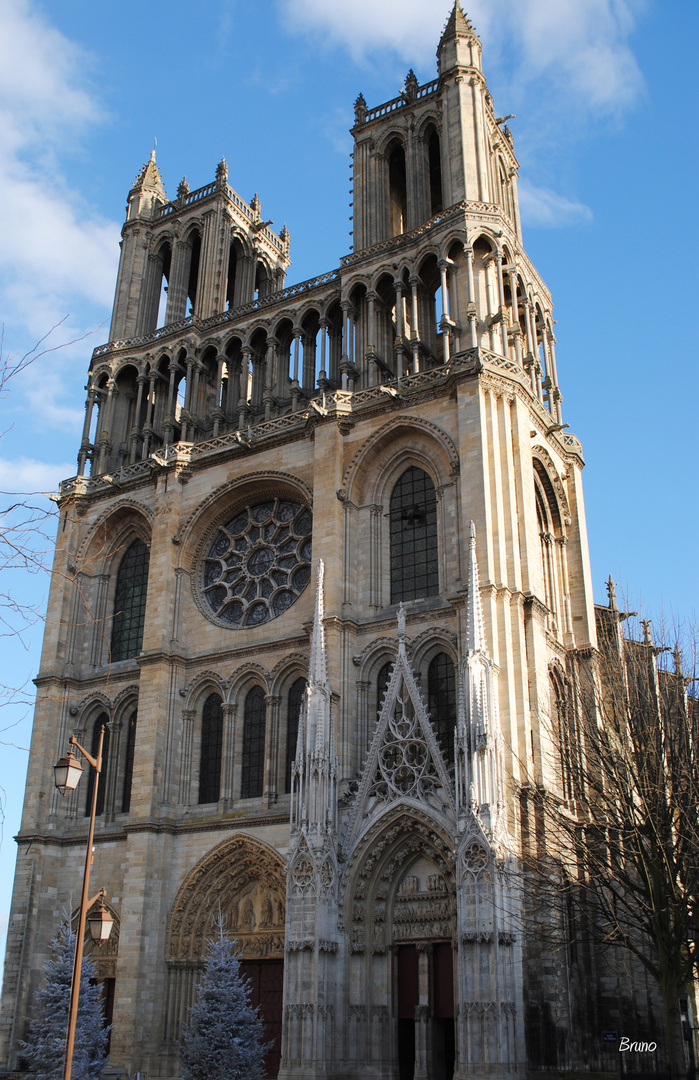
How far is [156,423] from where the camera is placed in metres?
36.1

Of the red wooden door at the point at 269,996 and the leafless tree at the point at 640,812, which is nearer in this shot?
the leafless tree at the point at 640,812

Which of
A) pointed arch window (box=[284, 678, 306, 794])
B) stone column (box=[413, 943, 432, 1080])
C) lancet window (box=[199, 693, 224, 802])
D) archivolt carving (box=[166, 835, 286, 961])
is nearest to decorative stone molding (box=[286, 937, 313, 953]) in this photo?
stone column (box=[413, 943, 432, 1080])

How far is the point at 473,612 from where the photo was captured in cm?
2372

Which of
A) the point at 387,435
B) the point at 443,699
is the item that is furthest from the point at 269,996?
the point at 387,435

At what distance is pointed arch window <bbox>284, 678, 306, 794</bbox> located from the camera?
2761cm

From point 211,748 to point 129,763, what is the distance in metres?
3.33

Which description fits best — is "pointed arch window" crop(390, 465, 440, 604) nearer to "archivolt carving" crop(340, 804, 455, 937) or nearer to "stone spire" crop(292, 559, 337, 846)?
"stone spire" crop(292, 559, 337, 846)

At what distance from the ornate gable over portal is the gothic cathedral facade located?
0.22 feet

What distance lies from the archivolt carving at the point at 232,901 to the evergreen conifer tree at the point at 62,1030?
2663 millimetres

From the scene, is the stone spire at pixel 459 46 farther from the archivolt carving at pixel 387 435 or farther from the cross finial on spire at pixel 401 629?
the cross finial on spire at pixel 401 629

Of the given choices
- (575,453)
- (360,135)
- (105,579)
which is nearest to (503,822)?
(575,453)

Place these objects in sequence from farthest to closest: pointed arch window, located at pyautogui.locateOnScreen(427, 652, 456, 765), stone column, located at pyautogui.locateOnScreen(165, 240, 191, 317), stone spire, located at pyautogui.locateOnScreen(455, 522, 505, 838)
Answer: stone column, located at pyautogui.locateOnScreen(165, 240, 191, 317)
pointed arch window, located at pyautogui.locateOnScreen(427, 652, 456, 765)
stone spire, located at pyautogui.locateOnScreen(455, 522, 505, 838)

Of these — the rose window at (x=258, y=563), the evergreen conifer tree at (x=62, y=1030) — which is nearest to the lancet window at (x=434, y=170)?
the rose window at (x=258, y=563)

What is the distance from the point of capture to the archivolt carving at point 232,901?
26156 mm
